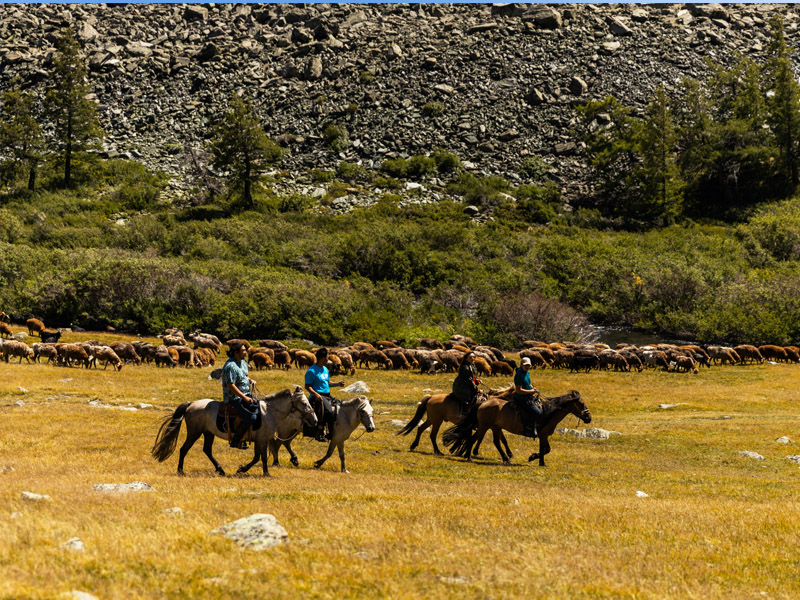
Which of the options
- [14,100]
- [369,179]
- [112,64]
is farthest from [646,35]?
[14,100]

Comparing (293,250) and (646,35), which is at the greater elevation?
(646,35)

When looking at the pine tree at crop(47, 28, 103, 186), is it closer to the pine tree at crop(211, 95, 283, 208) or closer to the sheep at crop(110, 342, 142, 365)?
the pine tree at crop(211, 95, 283, 208)

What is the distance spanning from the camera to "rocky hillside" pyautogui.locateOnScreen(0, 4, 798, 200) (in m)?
97.2

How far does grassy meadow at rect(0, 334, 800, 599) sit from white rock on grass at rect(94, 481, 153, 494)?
7.0 inches

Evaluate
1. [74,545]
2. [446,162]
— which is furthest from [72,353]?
[446,162]

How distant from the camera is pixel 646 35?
114062mm

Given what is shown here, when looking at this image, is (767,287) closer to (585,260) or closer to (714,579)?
(585,260)

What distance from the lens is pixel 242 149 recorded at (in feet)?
261

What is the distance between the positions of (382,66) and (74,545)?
361 feet

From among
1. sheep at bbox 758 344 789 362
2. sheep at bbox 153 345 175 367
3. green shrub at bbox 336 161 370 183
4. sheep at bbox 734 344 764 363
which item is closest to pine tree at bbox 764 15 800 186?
green shrub at bbox 336 161 370 183

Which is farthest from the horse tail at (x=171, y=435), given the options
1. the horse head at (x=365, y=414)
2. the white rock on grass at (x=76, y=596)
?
the white rock on grass at (x=76, y=596)

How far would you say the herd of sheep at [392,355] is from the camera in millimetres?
32500

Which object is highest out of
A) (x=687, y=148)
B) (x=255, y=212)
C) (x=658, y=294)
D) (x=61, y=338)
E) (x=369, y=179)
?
(x=687, y=148)

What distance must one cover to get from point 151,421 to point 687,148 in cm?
8638
